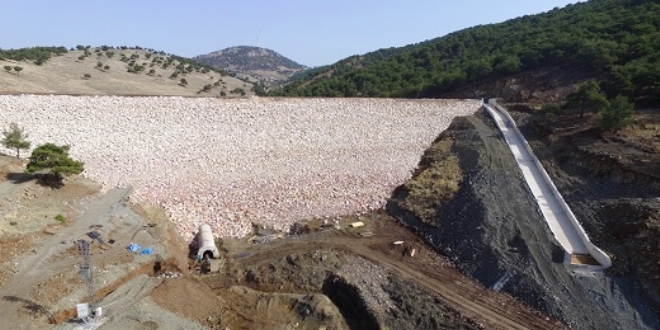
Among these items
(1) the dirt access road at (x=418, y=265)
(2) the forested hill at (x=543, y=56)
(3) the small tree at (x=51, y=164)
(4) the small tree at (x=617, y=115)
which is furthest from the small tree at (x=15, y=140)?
(2) the forested hill at (x=543, y=56)

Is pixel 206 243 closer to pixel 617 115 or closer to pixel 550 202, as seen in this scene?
pixel 550 202

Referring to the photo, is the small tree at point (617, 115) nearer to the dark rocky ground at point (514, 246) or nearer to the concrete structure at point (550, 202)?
the concrete structure at point (550, 202)

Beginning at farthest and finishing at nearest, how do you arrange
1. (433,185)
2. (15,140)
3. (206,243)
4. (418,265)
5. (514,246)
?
(433,185) → (15,140) → (206,243) → (418,265) → (514,246)

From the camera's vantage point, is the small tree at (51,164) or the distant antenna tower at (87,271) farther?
the small tree at (51,164)

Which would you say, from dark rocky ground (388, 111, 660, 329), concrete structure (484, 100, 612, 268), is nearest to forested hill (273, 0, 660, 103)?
concrete structure (484, 100, 612, 268)

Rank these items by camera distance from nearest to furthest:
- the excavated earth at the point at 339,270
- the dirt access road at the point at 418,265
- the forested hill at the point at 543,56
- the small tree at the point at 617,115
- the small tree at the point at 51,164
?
the excavated earth at the point at 339,270 < the dirt access road at the point at 418,265 < the small tree at the point at 51,164 < the small tree at the point at 617,115 < the forested hill at the point at 543,56

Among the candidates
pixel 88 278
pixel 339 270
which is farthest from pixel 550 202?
pixel 88 278
